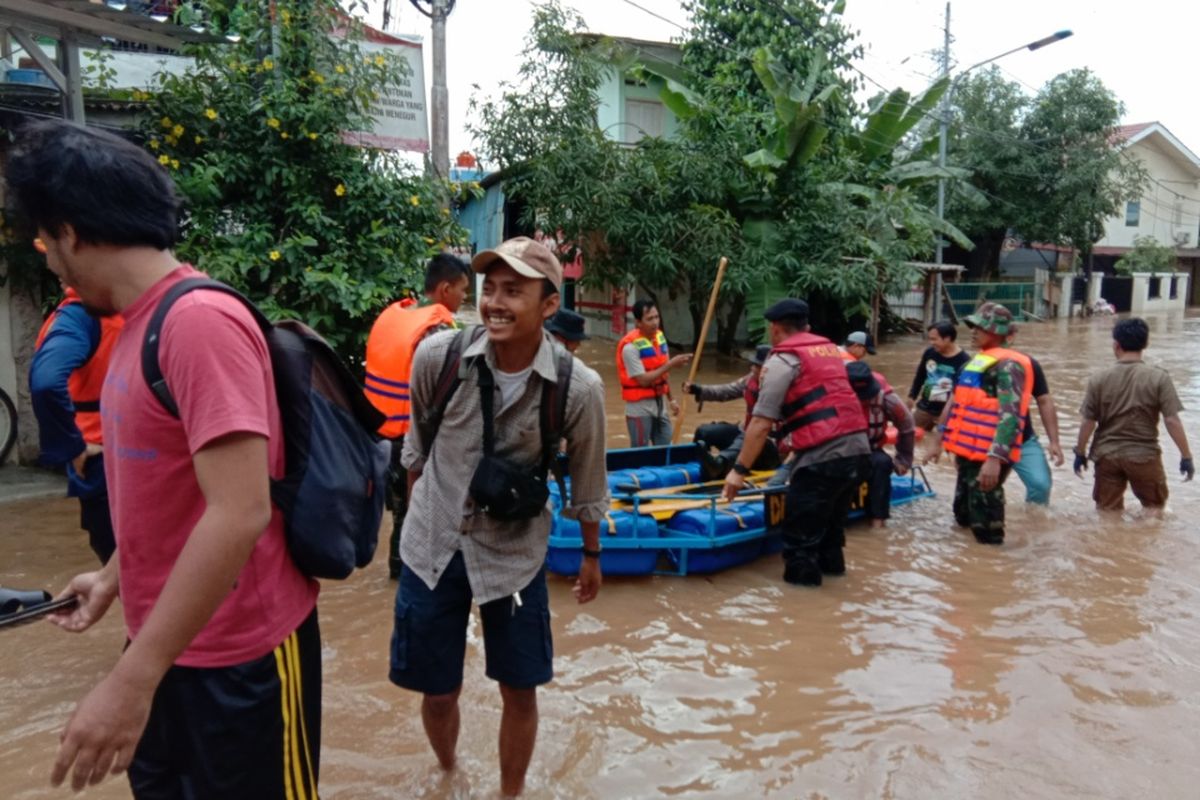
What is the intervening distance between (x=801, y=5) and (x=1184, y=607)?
16028 millimetres

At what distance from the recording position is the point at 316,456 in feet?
6.49

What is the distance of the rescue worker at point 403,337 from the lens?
5219 mm

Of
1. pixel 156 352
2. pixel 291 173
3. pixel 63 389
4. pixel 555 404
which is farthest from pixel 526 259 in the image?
pixel 291 173

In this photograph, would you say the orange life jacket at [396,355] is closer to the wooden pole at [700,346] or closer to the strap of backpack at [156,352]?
the wooden pole at [700,346]

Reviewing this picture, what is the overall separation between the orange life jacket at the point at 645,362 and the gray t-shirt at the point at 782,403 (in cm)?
227

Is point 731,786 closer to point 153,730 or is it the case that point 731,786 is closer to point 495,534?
point 495,534

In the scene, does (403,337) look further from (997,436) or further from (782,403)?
(997,436)

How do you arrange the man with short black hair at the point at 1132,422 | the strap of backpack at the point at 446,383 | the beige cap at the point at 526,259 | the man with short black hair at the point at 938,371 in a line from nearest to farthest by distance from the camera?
the beige cap at the point at 526,259 < the strap of backpack at the point at 446,383 < the man with short black hair at the point at 1132,422 < the man with short black hair at the point at 938,371

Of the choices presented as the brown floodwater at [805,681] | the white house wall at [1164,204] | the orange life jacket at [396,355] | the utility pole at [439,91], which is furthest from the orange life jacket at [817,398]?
the white house wall at [1164,204]

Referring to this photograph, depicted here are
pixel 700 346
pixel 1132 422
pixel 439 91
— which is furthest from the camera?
pixel 439 91

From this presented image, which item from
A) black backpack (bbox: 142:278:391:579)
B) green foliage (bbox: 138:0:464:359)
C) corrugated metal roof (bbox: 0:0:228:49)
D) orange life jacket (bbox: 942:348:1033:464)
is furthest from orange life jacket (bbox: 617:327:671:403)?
black backpack (bbox: 142:278:391:579)

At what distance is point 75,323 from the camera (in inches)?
147

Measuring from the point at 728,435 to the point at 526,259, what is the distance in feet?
14.8

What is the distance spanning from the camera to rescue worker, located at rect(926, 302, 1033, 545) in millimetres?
6473
